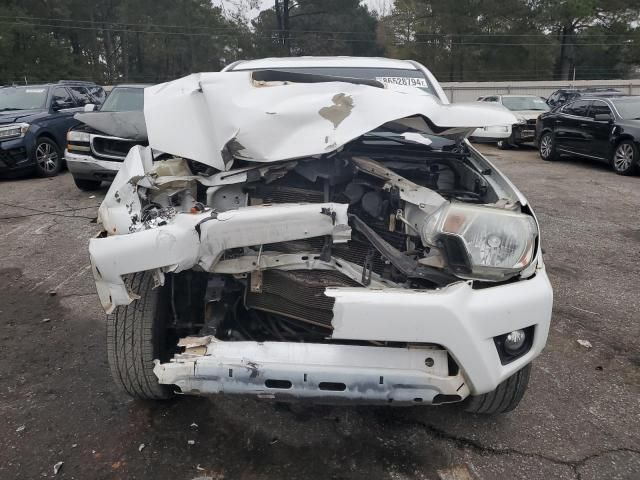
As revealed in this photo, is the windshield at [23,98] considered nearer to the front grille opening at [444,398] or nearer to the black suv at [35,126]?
the black suv at [35,126]

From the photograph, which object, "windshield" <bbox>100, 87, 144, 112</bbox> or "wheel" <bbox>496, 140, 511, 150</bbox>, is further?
"wheel" <bbox>496, 140, 511, 150</bbox>

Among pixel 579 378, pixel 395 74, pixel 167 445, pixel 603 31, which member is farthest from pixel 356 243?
pixel 603 31

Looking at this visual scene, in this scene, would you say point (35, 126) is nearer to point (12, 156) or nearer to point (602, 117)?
point (12, 156)

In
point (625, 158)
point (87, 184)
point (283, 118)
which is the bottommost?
point (87, 184)

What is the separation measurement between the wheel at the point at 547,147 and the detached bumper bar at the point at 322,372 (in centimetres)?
1142

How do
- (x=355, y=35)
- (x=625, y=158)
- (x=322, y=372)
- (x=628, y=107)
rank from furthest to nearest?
(x=355, y=35) < (x=628, y=107) < (x=625, y=158) < (x=322, y=372)

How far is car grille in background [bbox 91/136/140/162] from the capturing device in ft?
22.6

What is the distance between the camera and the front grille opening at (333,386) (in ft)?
6.60

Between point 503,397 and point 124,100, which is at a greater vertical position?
point 124,100

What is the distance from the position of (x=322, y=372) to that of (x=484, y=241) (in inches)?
34.3

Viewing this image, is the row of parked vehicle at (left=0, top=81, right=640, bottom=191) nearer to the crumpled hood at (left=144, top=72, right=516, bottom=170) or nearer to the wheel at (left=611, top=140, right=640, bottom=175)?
the wheel at (left=611, top=140, right=640, bottom=175)

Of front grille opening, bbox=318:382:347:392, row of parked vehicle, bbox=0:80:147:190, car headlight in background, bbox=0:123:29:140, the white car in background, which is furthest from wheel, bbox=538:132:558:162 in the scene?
front grille opening, bbox=318:382:347:392

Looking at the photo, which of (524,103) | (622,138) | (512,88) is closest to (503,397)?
(622,138)

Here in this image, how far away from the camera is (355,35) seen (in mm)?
41688
